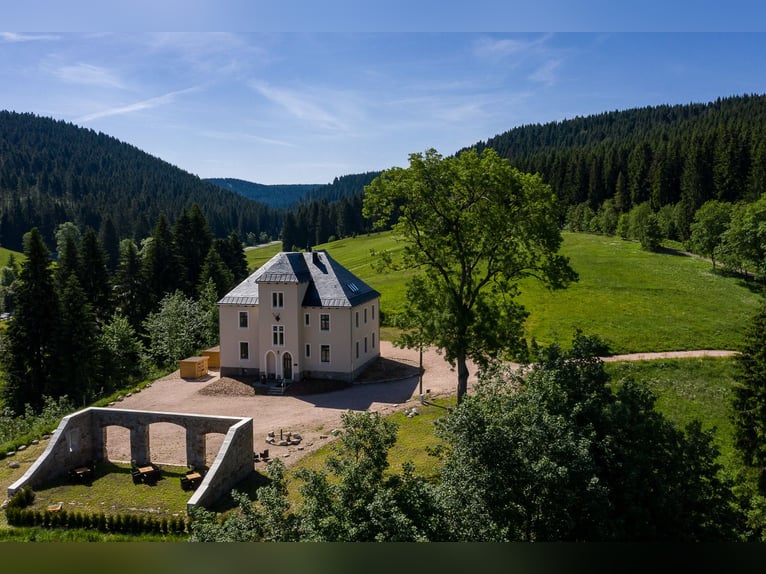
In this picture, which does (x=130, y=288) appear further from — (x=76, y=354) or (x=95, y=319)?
(x=76, y=354)

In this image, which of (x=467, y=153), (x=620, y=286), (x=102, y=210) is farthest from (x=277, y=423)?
(x=102, y=210)

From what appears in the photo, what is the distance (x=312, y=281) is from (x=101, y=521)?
816 inches

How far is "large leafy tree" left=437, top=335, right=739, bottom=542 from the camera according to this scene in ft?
32.2

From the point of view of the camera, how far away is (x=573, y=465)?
10383 millimetres

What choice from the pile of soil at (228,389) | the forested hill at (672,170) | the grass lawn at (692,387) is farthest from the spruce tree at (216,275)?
the forested hill at (672,170)

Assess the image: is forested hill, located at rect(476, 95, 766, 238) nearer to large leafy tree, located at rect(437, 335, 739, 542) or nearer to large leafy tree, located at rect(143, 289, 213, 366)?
large leafy tree, located at rect(143, 289, 213, 366)

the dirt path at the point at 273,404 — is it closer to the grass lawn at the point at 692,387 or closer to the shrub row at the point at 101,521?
the grass lawn at the point at 692,387

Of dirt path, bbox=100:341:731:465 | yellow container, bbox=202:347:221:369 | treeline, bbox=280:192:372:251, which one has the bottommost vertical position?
dirt path, bbox=100:341:731:465

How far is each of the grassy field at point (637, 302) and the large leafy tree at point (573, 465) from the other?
19.5 meters

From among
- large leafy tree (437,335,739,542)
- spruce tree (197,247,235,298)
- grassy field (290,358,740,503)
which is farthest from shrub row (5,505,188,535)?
spruce tree (197,247,235,298)

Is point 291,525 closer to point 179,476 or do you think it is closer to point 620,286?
point 179,476

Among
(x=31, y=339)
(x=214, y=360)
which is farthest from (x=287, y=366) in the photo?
(x=31, y=339)

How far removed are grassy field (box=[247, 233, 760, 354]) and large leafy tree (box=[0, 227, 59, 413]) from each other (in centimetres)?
2352

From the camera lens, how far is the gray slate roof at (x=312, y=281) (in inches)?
1380
